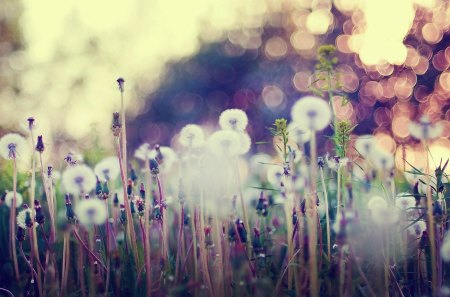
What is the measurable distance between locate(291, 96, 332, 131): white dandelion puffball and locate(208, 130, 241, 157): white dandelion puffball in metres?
0.38

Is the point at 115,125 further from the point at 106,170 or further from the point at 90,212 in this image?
the point at 90,212

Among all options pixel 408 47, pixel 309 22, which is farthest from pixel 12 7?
pixel 408 47

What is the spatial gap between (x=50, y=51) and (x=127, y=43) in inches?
176

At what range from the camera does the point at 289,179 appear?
2.25m

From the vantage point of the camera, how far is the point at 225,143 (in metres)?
2.16

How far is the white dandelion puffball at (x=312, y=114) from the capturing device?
1769 millimetres

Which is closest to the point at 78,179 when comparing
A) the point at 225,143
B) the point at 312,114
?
the point at 225,143

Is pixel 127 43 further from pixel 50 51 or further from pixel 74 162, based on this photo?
pixel 74 162

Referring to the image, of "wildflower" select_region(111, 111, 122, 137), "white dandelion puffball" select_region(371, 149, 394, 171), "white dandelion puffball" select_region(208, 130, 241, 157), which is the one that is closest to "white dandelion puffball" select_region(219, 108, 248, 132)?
"white dandelion puffball" select_region(208, 130, 241, 157)

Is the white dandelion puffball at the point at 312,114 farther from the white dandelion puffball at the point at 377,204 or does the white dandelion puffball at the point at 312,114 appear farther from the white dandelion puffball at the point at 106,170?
the white dandelion puffball at the point at 106,170

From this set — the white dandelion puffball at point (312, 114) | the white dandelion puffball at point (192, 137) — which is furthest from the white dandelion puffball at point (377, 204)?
the white dandelion puffball at point (192, 137)

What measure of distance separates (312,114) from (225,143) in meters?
0.48

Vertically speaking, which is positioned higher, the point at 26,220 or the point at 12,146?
the point at 12,146

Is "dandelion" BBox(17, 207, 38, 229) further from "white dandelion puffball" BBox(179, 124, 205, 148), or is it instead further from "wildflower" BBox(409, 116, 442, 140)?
"wildflower" BBox(409, 116, 442, 140)
